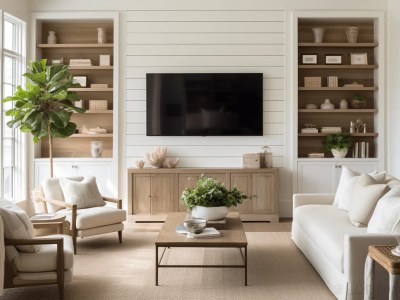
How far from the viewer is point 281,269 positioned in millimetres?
4781

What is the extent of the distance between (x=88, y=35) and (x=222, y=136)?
2.54 meters

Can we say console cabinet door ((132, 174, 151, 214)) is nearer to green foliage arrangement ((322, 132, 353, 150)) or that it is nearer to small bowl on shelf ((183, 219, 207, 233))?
→ green foliage arrangement ((322, 132, 353, 150))

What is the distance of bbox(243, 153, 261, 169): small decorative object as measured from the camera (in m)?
7.33

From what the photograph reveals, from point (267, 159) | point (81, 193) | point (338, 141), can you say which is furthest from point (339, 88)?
point (81, 193)

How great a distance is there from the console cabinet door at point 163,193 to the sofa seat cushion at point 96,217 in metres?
1.38

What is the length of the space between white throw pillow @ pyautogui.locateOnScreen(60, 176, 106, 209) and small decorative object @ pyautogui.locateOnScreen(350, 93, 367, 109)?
3978mm

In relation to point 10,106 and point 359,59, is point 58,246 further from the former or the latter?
point 359,59

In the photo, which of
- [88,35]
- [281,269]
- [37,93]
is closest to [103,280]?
[281,269]

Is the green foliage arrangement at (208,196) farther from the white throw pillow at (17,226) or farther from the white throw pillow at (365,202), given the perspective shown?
the white throw pillow at (17,226)

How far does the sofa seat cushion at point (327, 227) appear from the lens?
154 inches

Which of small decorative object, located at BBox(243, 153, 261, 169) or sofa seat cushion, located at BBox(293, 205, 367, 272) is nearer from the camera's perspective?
sofa seat cushion, located at BBox(293, 205, 367, 272)

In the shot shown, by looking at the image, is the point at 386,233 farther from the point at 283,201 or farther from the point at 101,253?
the point at 283,201

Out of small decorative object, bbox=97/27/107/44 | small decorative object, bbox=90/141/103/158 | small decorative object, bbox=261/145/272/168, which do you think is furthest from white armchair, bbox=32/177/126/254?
small decorative object, bbox=97/27/107/44

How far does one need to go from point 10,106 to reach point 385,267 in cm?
552
